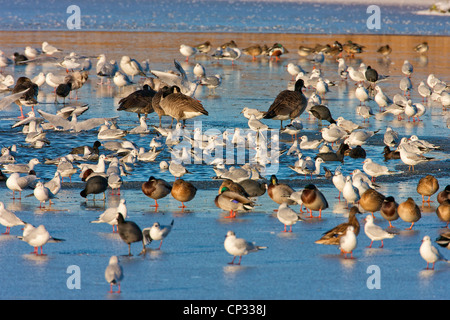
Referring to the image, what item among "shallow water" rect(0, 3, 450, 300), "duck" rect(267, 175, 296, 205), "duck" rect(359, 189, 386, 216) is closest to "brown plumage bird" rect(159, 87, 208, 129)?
"shallow water" rect(0, 3, 450, 300)

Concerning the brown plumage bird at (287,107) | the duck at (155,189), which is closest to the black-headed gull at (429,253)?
the duck at (155,189)

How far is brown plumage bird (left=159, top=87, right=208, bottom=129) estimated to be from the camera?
15.2m

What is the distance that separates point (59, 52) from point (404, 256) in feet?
71.5

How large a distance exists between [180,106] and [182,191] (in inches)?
→ 246

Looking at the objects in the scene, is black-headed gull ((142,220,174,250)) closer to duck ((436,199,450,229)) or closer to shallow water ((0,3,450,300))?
shallow water ((0,3,450,300))

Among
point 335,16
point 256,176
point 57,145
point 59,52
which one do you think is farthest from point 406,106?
point 335,16

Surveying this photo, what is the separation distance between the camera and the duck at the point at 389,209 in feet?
27.7

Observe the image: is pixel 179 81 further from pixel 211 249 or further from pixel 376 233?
pixel 376 233

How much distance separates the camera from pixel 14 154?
11.9 meters

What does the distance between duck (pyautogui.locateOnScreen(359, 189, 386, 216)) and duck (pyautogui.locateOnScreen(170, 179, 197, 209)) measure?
7.20 feet

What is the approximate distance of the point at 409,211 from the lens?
8.33 m

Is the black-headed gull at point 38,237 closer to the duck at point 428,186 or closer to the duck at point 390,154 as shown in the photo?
the duck at point 428,186

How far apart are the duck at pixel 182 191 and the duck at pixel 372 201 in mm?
2194

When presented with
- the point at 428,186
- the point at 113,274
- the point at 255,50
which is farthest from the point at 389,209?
the point at 255,50
